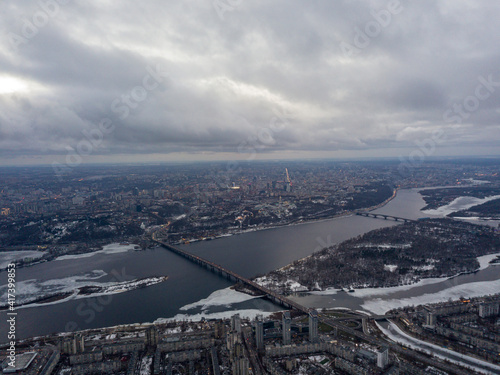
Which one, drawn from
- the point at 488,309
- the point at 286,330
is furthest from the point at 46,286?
the point at 488,309

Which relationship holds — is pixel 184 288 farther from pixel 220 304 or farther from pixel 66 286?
pixel 66 286

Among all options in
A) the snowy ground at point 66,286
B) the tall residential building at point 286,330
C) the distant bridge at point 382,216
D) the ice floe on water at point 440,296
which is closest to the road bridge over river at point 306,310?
the ice floe on water at point 440,296

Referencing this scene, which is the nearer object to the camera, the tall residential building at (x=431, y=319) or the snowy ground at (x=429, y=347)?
the snowy ground at (x=429, y=347)

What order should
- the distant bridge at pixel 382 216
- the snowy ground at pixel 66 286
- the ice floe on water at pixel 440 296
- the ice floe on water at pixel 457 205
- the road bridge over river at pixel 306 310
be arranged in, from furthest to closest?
the ice floe on water at pixel 457 205, the distant bridge at pixel 382 216, the snowy ground at pixel 66 286, the ice floe on water at pixel 440 296, the road bridge over river at pixel 306 310

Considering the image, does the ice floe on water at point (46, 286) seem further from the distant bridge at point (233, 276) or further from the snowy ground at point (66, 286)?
the distant bridge at point (233, 276)

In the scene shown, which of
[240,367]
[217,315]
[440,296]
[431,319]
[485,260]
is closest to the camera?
[240,367]

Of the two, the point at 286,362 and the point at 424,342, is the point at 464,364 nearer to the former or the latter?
the point at 424,342

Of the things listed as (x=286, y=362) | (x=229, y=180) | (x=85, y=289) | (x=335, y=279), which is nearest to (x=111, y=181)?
(x=229, y=180)
